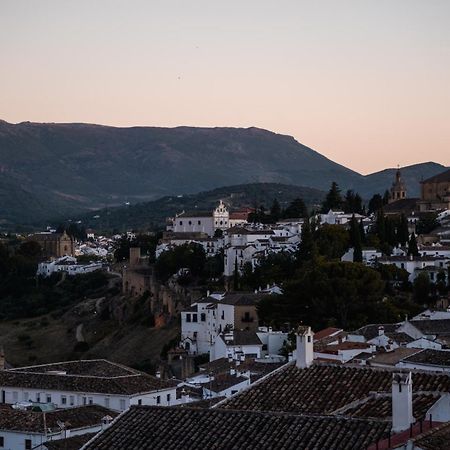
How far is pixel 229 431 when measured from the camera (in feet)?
44.9

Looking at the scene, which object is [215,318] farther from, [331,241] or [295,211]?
[295,211]

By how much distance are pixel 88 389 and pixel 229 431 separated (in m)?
20.6

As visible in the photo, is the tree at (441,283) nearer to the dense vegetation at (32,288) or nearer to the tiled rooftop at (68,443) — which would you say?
the tiled rooftop at (68,443)

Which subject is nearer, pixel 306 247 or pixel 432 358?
pixel 432 358

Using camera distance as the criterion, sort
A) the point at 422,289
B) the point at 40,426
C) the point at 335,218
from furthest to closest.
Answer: the point at 335,218
the point at 422,289
the point at 40,426

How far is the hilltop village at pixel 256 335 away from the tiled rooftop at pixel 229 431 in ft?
0.08

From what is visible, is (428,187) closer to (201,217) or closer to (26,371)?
(201,217)

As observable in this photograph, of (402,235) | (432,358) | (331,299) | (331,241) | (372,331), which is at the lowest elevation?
(372,331)

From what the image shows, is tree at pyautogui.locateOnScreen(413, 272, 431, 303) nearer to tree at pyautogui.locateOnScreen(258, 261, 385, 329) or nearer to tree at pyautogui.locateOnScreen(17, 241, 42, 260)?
tree at pyautogui.locateOnScreen(258, 261, 385, 329)

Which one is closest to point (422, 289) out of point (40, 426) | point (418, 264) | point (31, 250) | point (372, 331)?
point (418, 264)

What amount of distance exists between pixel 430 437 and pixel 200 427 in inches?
139

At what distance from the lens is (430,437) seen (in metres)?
11.3

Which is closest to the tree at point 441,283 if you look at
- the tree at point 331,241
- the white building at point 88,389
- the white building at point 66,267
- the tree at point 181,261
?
the tree at point 331,241

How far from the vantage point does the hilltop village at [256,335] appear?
13859mm
